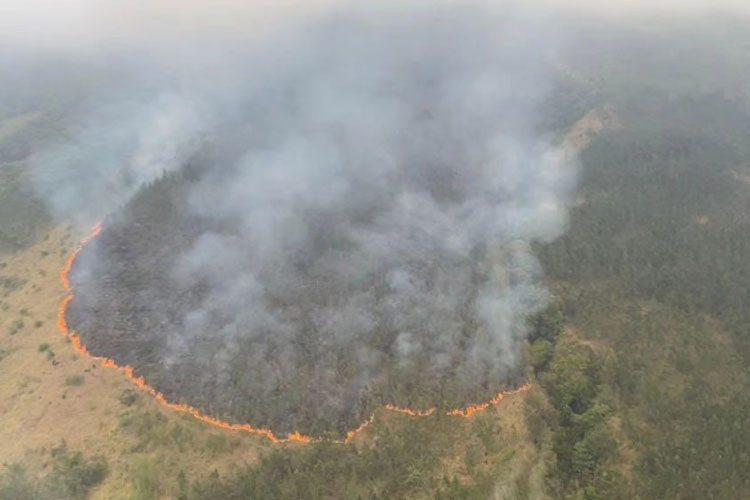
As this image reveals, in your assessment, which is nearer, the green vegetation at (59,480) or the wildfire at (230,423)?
the green vegetation at (59,480)

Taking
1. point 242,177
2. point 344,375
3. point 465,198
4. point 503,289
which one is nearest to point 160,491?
point 344,375

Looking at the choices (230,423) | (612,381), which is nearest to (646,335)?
(612,381)

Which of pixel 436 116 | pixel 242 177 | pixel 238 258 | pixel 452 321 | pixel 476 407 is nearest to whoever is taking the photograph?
pixel 476 407

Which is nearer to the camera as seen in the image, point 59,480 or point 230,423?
point 59,480

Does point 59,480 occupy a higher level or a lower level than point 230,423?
higher

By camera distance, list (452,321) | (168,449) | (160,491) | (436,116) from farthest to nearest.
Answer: (436,116) → (452,321) → (168,449) → (160,491)

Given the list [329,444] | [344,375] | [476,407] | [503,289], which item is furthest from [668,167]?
[329,444]

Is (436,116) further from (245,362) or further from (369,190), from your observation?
(245,362)

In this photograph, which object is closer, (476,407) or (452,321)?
(476,407)

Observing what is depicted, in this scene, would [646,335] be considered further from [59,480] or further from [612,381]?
[59,480]

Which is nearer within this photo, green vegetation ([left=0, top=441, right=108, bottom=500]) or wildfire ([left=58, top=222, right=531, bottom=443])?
green vegetation ([left=0, top=441, right=108, bottom=500])

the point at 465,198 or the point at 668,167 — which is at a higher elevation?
the point at 668,167
